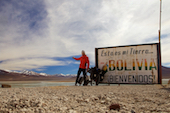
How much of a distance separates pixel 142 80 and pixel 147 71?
0.79 metres

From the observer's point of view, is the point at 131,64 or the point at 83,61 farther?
the point at 131,64

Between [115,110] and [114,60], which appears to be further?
[114,60]

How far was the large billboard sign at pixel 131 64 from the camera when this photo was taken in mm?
11695

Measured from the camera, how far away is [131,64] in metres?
12.0

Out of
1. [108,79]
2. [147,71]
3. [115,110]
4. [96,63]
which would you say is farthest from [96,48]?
[115,110]

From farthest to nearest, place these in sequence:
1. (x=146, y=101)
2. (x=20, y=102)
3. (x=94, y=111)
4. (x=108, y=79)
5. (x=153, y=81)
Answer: (x=108, y=79)
(x=153, y=81)
(x=146, y=101)
(x=20, y=102)
(x=94, y=111)

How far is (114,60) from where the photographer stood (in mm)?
12391

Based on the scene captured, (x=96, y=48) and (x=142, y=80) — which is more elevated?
(x=96, y=48)

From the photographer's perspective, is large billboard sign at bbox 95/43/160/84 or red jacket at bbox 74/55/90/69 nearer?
red jacket at bbox 74/55/90/69

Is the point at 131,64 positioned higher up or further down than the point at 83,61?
further down

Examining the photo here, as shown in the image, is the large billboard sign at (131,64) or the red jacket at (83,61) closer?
the red jacket at (83,61)

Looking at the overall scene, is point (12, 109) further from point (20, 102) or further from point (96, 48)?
point (96, 48)

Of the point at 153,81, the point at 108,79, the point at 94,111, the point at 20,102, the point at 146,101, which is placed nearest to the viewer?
the point at 94,111

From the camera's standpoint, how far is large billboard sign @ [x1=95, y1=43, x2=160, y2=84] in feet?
38.4
